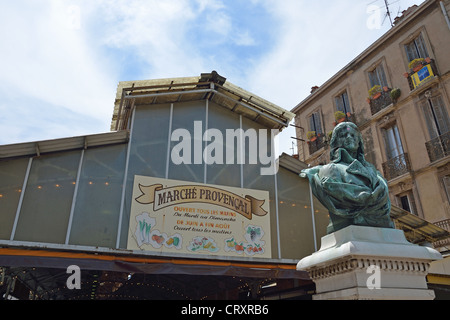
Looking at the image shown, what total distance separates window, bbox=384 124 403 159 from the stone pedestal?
12.7 metres

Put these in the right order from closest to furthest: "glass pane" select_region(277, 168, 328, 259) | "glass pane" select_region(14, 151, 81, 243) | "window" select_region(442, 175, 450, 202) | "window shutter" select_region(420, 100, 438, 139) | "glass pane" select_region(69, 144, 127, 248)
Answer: "glass pane" select_region(14, 151, 81, 243) → "glass pane" select_region(69, 144, 127, 248) → "glass pane" select_region(277, 168, 328, 259) → "window" select_region(442, 175, 450, 202) → "window shutter" select_region(420, 100, 438, 139)

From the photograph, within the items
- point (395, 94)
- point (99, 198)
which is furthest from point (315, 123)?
point (99, 198)

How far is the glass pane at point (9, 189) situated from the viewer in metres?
8.30

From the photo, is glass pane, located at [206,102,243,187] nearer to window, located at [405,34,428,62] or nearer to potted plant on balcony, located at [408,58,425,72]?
potted plant on balcony, located at [408,58,425,72]

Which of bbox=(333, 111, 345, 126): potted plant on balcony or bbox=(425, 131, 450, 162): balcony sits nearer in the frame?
bbox=(425, 131, 450, 162): balcony

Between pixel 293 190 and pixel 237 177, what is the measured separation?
199 cm

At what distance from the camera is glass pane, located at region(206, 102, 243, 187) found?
1078cm

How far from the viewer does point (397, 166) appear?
1468 cm

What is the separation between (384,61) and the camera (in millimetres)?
16375

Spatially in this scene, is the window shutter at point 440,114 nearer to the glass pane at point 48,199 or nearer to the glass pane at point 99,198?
the glass pane at point 99,198

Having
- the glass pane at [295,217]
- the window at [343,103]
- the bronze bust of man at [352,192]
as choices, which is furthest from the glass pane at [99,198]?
the window at [343,103]

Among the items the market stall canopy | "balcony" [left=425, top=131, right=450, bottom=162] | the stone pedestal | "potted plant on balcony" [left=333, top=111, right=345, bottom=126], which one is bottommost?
the stone pedestal

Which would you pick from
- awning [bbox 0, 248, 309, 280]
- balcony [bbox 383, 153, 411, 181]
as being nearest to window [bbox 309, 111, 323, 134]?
balcony [bbox 383, 153, 411, 181]
